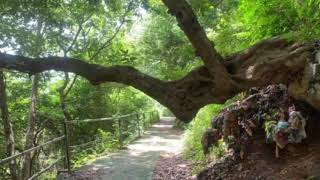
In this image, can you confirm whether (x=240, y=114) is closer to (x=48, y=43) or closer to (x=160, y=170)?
(x=160, y=170)

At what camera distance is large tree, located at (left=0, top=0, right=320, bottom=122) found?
18.4 feet

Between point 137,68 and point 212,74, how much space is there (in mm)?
6276

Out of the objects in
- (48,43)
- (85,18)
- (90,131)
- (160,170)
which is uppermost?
(85,18)

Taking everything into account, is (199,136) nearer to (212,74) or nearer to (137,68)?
(137,68)

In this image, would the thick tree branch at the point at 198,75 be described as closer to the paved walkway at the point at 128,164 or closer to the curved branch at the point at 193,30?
the curved branch at the point at 193,30

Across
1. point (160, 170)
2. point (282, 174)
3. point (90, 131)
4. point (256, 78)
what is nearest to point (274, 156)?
point (282, 174)

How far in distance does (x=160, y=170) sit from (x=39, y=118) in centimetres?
734

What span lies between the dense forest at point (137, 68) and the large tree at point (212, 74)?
0.01 meters

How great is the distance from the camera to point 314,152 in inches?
251

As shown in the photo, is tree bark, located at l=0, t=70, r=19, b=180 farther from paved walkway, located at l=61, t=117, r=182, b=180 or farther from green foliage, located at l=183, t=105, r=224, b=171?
green foliage, located at l=183, t=105, r=224, b=171

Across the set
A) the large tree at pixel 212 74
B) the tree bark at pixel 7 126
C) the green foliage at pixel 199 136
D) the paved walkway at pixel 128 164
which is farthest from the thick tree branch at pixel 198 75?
the tree bark at pixel 7 126

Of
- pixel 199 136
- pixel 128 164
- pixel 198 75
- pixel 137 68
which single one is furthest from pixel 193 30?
pixel 199 136

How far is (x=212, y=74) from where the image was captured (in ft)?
18.8

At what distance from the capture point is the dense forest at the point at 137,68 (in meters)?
5.70
